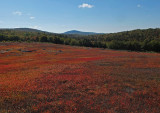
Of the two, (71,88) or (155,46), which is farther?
(155,46)

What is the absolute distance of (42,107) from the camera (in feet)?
34.7

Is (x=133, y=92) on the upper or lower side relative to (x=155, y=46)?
lower

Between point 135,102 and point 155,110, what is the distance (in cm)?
182

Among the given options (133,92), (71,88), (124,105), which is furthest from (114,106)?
(71,88)

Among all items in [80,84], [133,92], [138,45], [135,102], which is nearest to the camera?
[135,102]

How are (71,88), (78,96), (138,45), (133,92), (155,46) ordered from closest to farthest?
1. (78,96)
2. (133,92)
3. (71,88)
4. (155,46)
5. (138,45)

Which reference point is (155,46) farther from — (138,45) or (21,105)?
(21,105)

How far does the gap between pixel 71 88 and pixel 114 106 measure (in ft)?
20.5

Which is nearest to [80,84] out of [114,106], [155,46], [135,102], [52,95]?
[52,95]

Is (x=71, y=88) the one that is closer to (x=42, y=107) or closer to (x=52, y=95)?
(x=52, y=95)

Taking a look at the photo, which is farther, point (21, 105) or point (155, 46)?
point (155, 46)

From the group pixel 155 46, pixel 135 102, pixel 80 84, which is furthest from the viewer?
pixel 155 46

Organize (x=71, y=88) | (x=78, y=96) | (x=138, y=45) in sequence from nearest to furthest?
(x=78, y=96) < (x=71, y=88) < (x=138, y=45)

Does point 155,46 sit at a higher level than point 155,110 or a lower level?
higher
